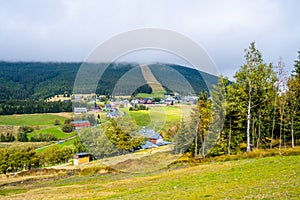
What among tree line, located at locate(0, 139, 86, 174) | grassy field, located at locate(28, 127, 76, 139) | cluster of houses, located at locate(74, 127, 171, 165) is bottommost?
tree line, located at locate(0, 139, 86, 174)

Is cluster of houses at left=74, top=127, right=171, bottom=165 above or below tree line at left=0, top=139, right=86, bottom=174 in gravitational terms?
above

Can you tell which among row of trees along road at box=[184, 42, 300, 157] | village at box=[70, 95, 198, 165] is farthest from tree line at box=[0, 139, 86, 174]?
village at box=[70, 95, 198, 165]

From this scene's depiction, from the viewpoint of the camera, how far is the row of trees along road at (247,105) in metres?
40.1

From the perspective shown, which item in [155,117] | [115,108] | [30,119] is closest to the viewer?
[155,117]

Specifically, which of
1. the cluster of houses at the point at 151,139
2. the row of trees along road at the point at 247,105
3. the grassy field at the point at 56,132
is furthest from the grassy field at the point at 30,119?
the cluster of houses at the point at 151,139

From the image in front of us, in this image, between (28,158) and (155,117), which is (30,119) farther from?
(155,117)

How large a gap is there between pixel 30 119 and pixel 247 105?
166800mm

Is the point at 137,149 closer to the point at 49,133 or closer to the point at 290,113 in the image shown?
the point at 290,113

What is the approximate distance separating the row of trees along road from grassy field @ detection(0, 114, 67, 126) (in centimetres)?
13928

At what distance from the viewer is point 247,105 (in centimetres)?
4209

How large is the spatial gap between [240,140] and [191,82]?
3085 cm

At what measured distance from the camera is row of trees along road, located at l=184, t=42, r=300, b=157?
4012 cm

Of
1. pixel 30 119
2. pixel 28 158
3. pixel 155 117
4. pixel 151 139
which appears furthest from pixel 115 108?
pixel 30 119

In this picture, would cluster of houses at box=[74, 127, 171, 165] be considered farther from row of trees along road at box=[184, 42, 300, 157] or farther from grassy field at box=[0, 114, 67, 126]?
grassy field at box=[0, 114, 67, 126]
